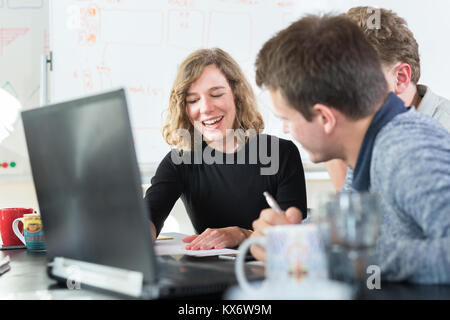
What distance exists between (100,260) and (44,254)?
2.16ft

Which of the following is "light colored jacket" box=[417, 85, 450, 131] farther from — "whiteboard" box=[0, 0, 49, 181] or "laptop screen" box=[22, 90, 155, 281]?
"whiteboard" box=[0, 0, 49, 181]

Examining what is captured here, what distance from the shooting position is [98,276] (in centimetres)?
71

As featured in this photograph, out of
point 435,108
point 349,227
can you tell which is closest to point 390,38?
point 435,108

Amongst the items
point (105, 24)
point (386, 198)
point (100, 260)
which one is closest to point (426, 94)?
point (386, 198)

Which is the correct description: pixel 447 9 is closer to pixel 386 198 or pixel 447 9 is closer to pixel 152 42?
pixel 152 42

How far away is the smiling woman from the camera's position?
1.84 metres

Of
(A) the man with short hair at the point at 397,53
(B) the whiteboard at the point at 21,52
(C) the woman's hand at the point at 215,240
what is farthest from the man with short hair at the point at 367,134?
(B) the whiteboard at the point at 21,52

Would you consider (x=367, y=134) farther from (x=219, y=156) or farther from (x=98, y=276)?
(x=219, y=156)

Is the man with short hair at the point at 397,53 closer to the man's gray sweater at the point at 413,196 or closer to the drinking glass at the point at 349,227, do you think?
the man's gray sweater at the point at 413,196

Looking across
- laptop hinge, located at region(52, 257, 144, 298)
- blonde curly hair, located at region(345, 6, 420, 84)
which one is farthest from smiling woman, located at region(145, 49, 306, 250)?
laptop hinge, located at region(52, 257, 144, 298)

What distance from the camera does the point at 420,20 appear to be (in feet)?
9.02

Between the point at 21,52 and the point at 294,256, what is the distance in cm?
235

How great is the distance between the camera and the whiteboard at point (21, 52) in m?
2.55

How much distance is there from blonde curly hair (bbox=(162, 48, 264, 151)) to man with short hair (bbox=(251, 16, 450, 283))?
0.93 metres
